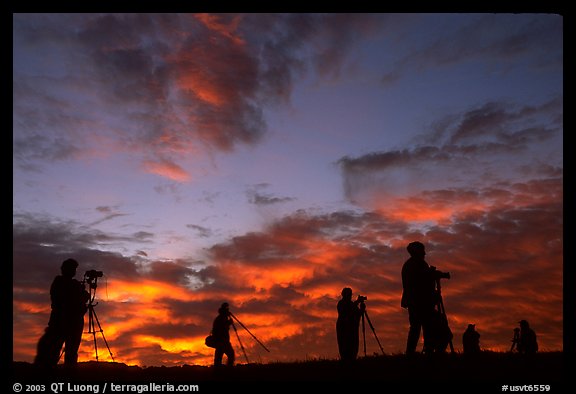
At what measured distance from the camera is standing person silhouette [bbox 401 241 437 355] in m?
13.9

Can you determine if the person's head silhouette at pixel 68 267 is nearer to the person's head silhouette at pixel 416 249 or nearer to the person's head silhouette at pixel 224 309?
the person's head silhouette at pixel 224 309

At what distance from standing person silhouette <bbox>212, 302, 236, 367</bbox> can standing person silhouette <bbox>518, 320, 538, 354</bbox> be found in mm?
10443

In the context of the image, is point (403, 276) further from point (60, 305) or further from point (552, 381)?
point (60, 305)

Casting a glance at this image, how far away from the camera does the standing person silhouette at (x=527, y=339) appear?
2219cm

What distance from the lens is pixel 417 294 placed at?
46.2ft

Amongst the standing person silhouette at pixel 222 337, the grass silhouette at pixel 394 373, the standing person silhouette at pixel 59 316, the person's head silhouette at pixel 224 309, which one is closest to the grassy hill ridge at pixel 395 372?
the grass silhouette at pixel 394 373

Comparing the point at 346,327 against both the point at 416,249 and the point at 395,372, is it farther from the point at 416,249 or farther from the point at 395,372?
the point at 395,372

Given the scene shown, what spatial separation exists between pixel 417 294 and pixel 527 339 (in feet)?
34.1

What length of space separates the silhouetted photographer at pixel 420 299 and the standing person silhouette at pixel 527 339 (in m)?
9.18

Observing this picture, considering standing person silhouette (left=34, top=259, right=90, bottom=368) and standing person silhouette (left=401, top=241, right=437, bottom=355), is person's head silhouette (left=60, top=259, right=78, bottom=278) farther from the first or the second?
standing person silhouette (left=401, top=241, right=437, bottom=355)
